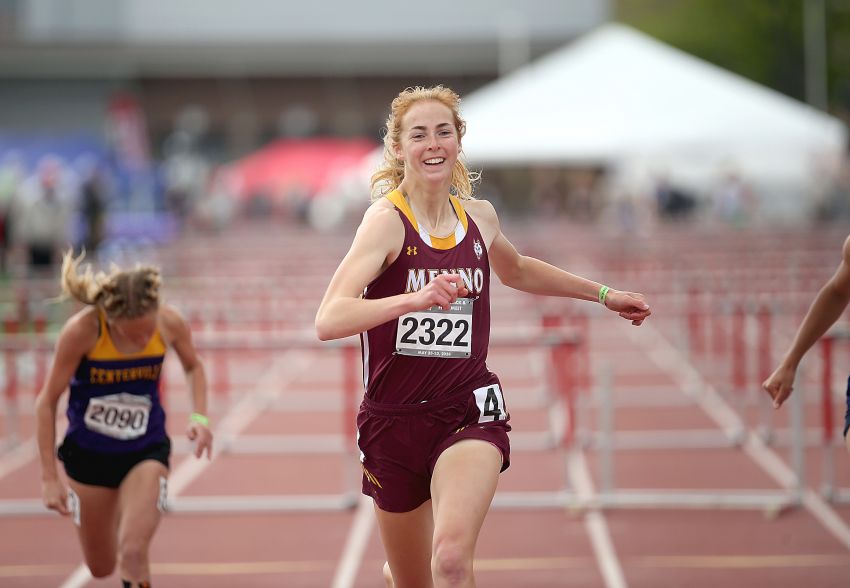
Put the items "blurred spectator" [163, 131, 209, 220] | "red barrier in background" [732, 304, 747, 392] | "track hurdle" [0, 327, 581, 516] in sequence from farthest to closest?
"blurred spectator" [163, 131, 209, 220]
"red barrier in background" [732, 304, 747, 392]
"track hurdle" [0, 327, 581, 516]

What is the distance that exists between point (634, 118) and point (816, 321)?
12527 millimetres

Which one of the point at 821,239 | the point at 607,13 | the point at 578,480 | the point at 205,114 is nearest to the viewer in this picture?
the point at 578,480

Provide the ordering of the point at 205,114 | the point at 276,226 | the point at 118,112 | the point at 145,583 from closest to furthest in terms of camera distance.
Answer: the point at 145,583, the point at 118,112, the point at 276,226, the point at 205,114

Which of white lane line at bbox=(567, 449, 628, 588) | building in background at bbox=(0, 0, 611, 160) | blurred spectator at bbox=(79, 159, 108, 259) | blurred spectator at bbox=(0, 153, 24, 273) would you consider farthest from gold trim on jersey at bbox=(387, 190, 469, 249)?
building in background at bbox=(0, 0, 611, 160)

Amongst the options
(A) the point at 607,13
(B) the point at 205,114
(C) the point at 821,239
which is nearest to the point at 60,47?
(B) the point at 205,114

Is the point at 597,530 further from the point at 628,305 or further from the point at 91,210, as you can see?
the point at 91,210

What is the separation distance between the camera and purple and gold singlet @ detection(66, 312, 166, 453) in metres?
5.22

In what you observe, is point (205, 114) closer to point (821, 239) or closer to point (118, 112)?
point (118, 112)

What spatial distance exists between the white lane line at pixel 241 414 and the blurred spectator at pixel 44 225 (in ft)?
11.7

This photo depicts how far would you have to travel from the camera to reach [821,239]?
2247 cm

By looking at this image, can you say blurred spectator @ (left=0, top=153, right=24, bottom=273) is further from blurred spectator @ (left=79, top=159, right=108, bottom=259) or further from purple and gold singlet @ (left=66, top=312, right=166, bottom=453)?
purple and gold singlet @ (left=66, top=312, right=166, bottom=453)

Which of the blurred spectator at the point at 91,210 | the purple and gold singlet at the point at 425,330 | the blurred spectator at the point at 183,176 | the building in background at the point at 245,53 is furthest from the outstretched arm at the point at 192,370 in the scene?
the building in background at the point at 245,53

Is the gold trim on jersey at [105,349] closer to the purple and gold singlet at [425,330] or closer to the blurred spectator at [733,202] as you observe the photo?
the purple and gold singlet at [425,330]

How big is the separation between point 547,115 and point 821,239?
7.39 meters
